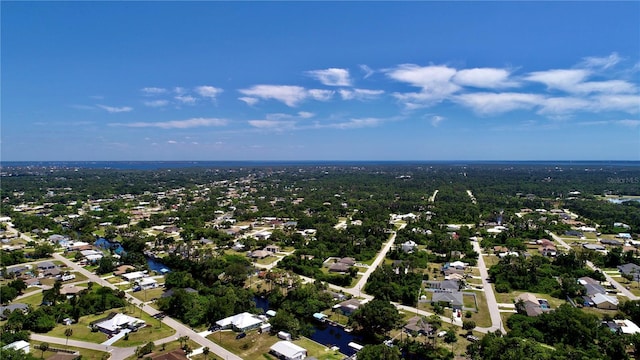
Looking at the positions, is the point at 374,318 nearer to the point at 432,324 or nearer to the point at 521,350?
the point at 432,324

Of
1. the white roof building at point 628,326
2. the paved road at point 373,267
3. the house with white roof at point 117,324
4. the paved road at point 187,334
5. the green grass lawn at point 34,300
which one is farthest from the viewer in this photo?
the paved road at point 373,267

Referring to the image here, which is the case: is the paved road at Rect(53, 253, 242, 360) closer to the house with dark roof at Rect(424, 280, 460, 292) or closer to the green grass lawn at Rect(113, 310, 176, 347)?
the green grass lawn at Rect(113, 310, 176, 347)

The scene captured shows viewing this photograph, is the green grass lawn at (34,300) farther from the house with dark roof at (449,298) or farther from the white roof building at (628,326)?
the white roof building at (628,326)

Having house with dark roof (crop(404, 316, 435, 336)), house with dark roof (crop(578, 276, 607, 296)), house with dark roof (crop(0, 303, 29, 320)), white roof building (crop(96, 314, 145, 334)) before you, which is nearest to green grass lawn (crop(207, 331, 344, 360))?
house with dark roof (crop(404, 316, 435, 336))

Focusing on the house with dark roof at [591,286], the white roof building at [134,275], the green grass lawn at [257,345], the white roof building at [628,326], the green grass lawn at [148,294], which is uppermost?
the house with dark roof at [591,286]

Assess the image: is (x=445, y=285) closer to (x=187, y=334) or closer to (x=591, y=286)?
→ (x=591, y=286)

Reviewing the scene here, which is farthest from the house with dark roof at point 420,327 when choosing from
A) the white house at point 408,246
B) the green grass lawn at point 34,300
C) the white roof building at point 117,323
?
the green grass lawn at point 34,300

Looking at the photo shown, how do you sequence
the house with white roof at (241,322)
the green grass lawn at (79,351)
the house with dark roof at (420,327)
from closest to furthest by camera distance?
the green grass lawn at (79,351)
the house with dark roof at (420,327)
the house with white roof at (241,322)
